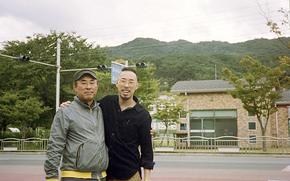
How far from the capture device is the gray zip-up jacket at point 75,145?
9.47 ft

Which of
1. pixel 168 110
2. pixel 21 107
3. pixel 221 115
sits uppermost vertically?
pixel 21 107

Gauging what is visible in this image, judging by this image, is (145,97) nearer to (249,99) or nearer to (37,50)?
(249,99)

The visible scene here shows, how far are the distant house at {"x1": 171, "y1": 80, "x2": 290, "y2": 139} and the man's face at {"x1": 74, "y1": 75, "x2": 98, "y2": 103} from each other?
25.9m

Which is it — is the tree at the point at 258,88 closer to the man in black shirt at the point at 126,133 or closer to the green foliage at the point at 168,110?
the green foliage at the point at 168,110

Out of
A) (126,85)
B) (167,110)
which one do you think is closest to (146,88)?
(167,110)

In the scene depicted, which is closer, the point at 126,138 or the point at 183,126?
the point at 126,138

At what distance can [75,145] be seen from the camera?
9.57ft

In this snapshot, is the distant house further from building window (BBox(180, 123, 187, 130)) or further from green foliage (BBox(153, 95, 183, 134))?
green foliage (BBox(153, 95, 183, 134))

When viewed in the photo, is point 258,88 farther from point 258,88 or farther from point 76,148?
point 76,148

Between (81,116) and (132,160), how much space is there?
553 mm

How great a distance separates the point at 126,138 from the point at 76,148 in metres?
0.42

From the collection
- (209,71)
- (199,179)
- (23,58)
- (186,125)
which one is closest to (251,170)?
(199,179)

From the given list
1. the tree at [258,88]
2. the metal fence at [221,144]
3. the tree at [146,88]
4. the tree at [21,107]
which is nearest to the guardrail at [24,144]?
the metal fence at [221,144]

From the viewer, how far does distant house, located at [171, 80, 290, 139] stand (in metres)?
29.2
